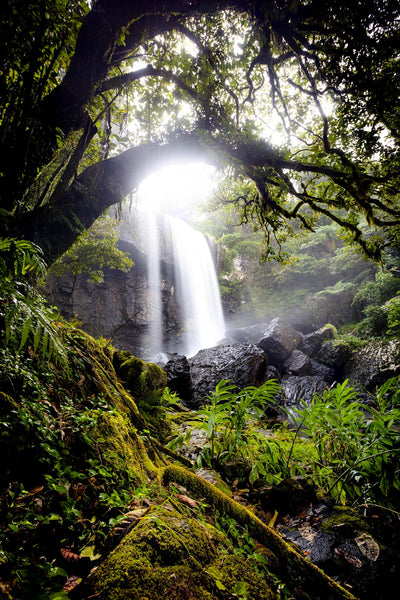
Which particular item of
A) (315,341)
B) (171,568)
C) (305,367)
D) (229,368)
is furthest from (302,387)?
(171,568)

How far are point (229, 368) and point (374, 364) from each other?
5.93 metres

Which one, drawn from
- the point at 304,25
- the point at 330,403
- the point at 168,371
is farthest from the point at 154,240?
the point at 330,403

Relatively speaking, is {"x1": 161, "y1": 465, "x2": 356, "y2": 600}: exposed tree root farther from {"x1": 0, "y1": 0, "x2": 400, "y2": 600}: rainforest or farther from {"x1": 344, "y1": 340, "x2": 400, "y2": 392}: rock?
{"x1": 344, "y1": 340, "x2": 400, "y2": 392}: rock

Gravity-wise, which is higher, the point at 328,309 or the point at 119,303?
the point at 119,303

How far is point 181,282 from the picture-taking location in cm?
1967

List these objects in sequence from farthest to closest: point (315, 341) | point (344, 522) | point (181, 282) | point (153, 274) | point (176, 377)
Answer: point (181, 282) → point (153, 274) → point (315, 341) → point (176, 377) → point (344, 522)

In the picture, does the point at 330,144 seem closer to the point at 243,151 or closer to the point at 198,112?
the point at 243,151

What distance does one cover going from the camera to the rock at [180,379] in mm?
6867

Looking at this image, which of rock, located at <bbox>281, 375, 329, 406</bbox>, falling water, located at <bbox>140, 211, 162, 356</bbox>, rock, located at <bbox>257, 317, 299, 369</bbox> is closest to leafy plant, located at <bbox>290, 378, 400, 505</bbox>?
rock, located at <bbox>281, 375, 329, 406</bbox>

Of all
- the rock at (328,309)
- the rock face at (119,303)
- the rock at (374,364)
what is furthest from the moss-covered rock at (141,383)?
the rock at (328,309)

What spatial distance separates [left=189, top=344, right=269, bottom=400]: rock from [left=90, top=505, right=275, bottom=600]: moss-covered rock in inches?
247

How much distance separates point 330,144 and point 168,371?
663cm

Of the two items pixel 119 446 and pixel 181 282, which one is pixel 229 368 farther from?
pixel 181 282

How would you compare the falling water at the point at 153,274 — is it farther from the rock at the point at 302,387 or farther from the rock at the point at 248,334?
the rock at the point at 302,387
